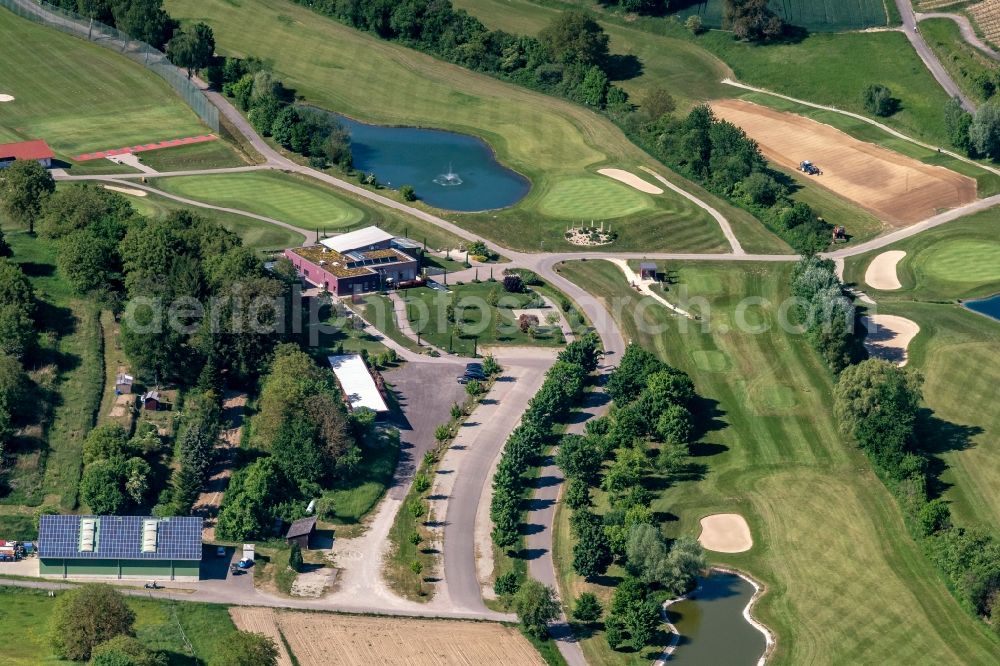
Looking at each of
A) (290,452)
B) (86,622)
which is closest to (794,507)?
(290,452)

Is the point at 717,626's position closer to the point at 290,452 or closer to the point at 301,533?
the point at 301,533

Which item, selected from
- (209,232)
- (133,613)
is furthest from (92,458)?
(209,232)

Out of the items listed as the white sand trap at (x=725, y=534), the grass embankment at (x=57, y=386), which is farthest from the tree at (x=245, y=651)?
the white sand trap at (x=725, y=534)

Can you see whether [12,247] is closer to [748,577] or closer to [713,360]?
[713,360]

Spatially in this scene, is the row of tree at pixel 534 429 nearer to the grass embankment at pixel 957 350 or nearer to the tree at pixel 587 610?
the tree at pixel 587 610

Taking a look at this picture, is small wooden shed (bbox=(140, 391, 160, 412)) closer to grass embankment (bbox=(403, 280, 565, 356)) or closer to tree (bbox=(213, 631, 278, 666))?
grass embankment (bbox=(403, 280, 565, 356))
